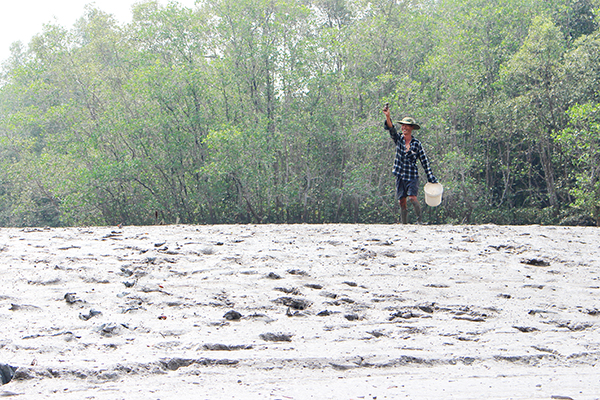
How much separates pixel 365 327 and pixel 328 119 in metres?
16.6

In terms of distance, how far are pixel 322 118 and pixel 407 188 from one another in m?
11.5

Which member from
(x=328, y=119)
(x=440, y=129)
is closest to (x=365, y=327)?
(x=328, y=119)

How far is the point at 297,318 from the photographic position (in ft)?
13.0

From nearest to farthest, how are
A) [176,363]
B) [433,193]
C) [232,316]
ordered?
1. [176,363]
2. [232,316]
3. [433,193]

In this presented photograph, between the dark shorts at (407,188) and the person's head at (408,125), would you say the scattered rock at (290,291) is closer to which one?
the dark shorts at (407,188)

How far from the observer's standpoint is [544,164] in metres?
21.0

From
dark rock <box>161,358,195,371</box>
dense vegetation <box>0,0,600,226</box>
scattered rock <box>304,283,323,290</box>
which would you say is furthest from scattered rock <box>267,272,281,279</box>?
dense vegetation <box>0,0,600,226</box>

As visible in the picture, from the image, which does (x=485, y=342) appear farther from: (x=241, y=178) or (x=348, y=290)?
(x=241, y=178)

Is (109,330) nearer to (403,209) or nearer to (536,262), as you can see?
(536,262)

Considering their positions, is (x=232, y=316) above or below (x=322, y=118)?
below

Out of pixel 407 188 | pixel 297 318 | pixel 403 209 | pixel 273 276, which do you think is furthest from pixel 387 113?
pixel 297 318

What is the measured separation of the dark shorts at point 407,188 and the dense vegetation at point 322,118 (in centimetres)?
992

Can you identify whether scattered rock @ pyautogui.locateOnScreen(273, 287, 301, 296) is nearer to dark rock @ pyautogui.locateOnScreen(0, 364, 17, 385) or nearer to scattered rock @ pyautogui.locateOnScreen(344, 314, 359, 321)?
scattered rock @ pyautogui.locateOnScreen(344, 314, 359, 321)

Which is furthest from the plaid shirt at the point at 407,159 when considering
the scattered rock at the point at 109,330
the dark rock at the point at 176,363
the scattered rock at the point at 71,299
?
the dark rock at the point at 176,363
